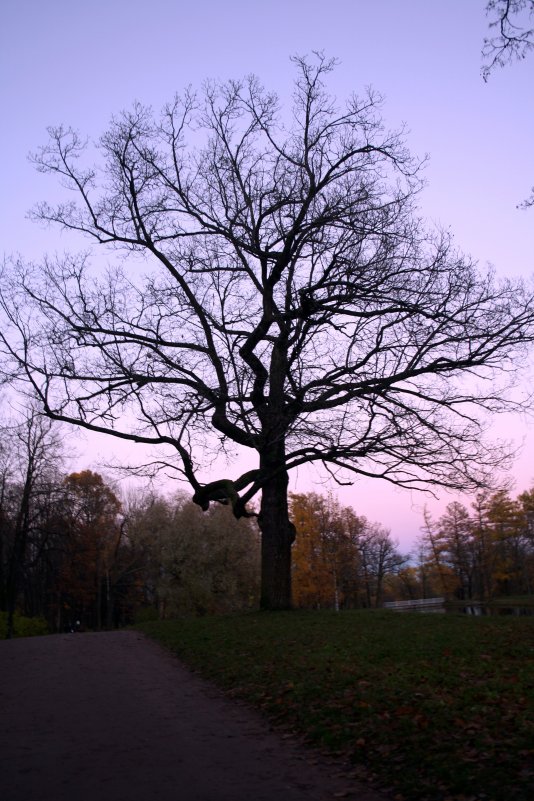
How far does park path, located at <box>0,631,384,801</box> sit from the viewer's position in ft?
18.7

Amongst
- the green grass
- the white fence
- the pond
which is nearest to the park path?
the green grass

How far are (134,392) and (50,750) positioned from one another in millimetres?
12434

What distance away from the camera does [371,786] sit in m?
5.74

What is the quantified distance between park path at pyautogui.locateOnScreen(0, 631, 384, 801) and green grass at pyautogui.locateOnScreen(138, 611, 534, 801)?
0.42m

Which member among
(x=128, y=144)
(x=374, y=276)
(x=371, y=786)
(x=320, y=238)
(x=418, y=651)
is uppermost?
(x=128, y=144)

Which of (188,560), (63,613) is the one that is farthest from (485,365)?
(63,613)

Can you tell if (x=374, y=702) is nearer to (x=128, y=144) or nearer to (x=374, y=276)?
(x=374, y=276)

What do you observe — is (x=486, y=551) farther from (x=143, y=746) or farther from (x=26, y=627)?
(x=143, y=746)

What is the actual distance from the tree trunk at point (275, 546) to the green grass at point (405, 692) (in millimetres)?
3805

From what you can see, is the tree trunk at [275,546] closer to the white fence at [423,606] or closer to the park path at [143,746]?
the white fence at [423,606]

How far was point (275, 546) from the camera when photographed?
19.1m

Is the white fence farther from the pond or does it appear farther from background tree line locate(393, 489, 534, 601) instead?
background tree line locate(393, 489, 534, 601)

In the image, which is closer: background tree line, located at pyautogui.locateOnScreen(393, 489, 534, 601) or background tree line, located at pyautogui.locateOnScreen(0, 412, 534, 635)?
background tree line, located at pyautogui.locateOnScreen(0, 412, 534, 635)

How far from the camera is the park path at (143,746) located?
5699 mm
